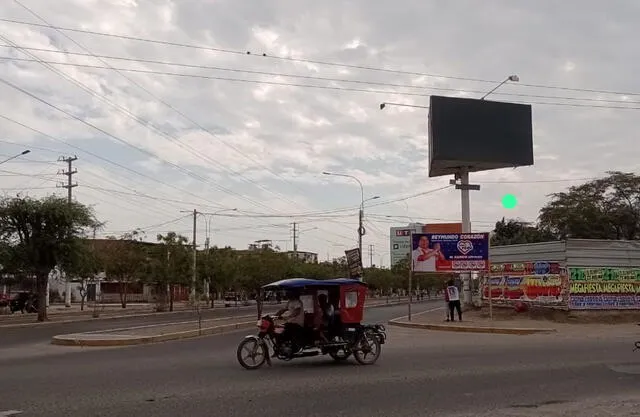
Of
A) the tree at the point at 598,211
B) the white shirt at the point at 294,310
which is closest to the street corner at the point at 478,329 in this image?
the white shirt at the point at 294,310

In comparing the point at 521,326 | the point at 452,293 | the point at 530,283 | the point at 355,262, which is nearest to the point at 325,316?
the point at 521,326

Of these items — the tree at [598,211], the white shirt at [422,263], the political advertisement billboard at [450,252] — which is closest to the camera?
the political advertisement billboard at [450,252]

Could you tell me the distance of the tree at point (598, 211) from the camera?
62.8 metres

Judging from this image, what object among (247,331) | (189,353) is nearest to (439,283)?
(247,331)

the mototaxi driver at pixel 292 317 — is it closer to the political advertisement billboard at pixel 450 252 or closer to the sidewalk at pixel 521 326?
the sidewalk at pixel 521 326

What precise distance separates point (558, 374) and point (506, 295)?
66.8ft

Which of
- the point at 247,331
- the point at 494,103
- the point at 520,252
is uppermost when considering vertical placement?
the point at 494,103

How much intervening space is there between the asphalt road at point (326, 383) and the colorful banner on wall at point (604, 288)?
1118 cm

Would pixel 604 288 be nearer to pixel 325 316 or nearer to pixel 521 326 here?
pixel 521 326

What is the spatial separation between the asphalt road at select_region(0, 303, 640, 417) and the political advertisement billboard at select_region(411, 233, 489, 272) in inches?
463

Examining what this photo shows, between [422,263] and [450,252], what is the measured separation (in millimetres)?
1339

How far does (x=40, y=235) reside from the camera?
37344 mm

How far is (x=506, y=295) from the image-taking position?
3259cm

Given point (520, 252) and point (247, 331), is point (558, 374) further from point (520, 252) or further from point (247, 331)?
point (520, 252)
